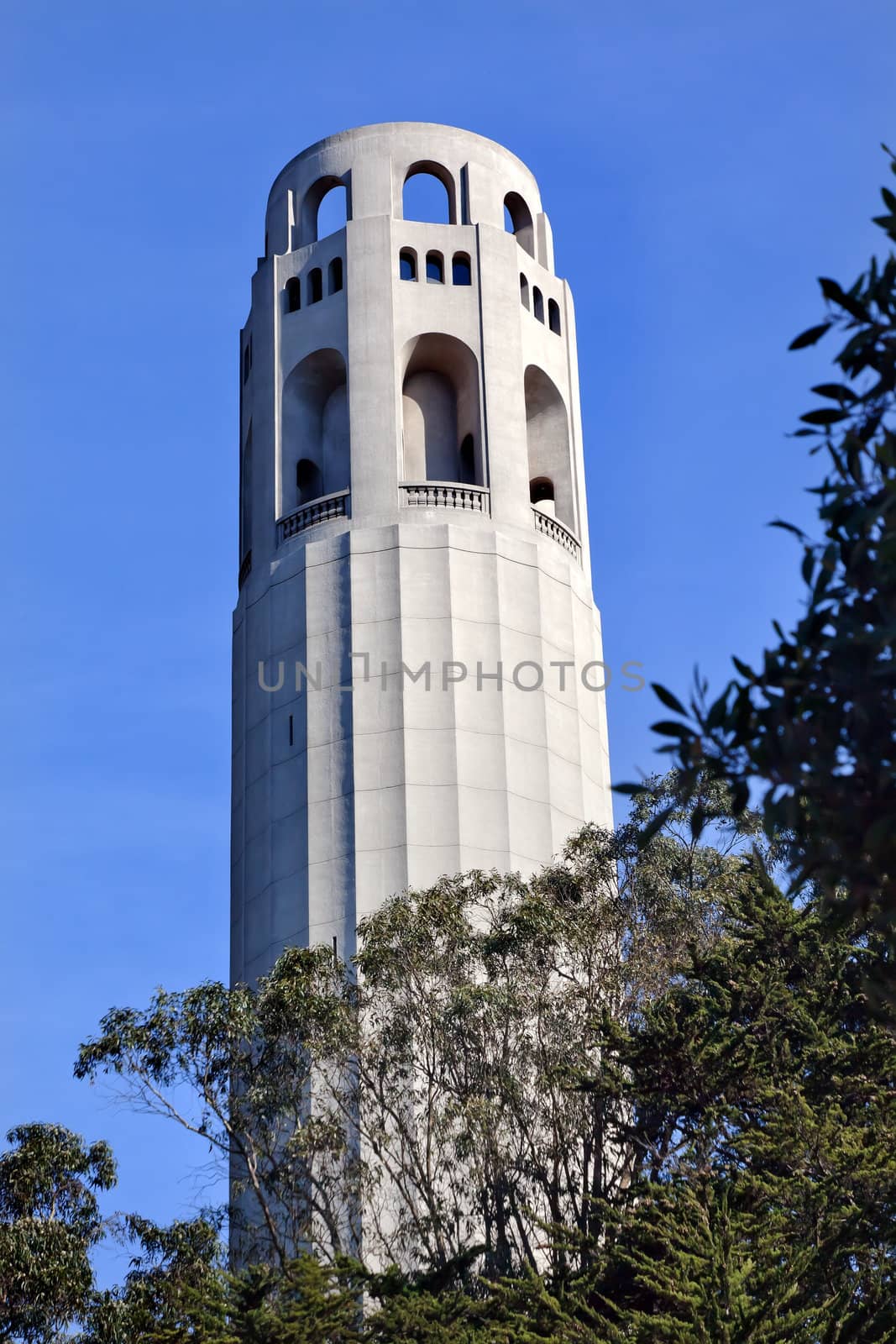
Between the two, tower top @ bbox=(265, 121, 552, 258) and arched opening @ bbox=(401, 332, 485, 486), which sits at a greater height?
tower top @ bbox=(265, 121, 552, 258)

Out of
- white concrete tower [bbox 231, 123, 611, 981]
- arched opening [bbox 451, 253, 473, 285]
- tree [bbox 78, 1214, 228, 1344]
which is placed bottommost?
tree [bbox 78, 1214, 228, 1344]

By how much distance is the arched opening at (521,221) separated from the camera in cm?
4741

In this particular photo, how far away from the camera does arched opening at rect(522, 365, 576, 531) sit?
1797 inches

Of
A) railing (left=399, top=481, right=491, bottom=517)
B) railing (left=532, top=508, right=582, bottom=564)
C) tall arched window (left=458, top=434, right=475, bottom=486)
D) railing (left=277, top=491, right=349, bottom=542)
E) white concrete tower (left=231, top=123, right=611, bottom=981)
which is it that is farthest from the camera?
tall arched window (left=458, top=434, right=475, bottom=486)

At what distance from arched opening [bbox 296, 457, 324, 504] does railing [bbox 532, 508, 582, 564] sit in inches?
186

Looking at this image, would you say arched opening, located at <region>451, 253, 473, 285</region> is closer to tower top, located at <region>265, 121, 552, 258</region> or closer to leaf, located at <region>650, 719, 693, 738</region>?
tower top, located at <region>265, 121, 552, 258</region>

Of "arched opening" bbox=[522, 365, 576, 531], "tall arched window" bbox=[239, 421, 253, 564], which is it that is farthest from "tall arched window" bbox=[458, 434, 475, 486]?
"tall arched window" bbox=[239, 421, 253, 564]

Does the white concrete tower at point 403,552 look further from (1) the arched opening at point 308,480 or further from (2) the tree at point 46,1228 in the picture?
(2) the tree at point 46,1228

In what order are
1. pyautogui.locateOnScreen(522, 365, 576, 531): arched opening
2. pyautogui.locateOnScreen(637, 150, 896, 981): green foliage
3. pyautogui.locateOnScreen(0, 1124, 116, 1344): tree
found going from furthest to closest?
pyautogui.locateOnScreen(522, 365, 576, 531): arched opening < pyautogui.locateOnScreen(0, 1124, 116, 1344): tree < pyautogui.locateOnScreen(637, 150, 896, 981): green foliage

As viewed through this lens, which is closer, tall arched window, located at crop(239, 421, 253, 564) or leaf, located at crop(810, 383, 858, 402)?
leaf, located at crop(810, 383, 858, 402)

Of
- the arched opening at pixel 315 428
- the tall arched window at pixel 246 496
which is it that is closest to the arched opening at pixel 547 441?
the arched opening at pixel 315 428

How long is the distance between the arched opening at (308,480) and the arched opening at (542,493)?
464 cm

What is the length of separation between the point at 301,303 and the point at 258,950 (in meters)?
14.4

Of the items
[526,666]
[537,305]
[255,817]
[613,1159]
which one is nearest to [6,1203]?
[613,1159]
